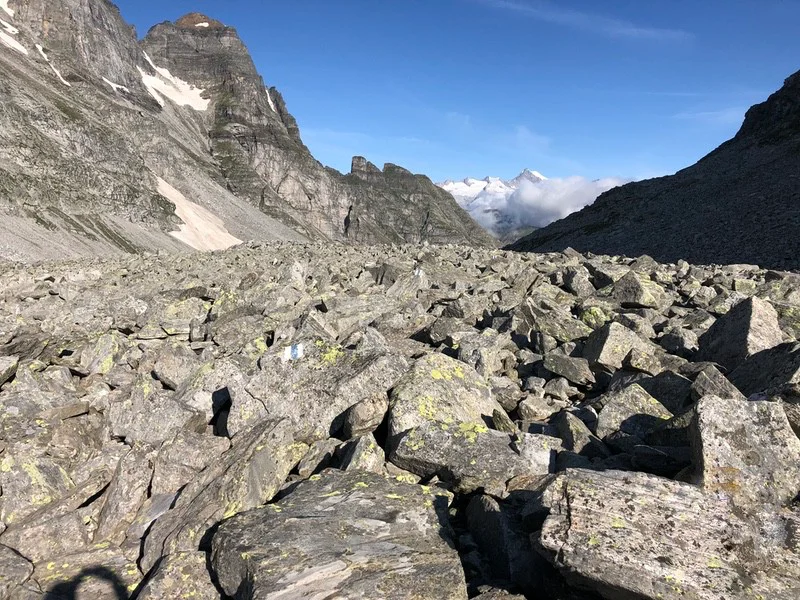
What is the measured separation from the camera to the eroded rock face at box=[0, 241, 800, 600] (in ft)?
15.4

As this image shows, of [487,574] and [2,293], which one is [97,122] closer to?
[2,293]

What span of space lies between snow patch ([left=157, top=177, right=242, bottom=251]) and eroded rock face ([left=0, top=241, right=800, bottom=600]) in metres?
126

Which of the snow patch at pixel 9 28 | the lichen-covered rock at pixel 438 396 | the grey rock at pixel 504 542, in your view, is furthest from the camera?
the snow patch at pixel 9 28

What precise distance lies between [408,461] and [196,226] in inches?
5835

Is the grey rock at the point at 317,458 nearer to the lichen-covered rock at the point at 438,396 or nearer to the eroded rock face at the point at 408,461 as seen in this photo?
the eroded rock face at the point at 408,461

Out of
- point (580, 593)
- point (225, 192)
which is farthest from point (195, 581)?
point (225, 192)

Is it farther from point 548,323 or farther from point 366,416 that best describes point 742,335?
point 366,416

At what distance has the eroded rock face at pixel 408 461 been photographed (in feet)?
15.4

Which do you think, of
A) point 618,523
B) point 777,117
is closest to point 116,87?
point 777,117

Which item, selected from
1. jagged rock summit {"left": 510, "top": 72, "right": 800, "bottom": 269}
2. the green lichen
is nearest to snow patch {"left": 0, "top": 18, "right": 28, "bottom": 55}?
jagged rock summit {"left": 510, "top": 72, "right": 800, "bottom": 269}

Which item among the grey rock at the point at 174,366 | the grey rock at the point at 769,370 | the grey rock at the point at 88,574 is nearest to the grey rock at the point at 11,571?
the grey rock at the point at 88,574

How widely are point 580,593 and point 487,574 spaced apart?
1102mm

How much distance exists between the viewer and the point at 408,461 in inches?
268

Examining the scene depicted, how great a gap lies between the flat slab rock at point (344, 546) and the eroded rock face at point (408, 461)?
0.08 ft
